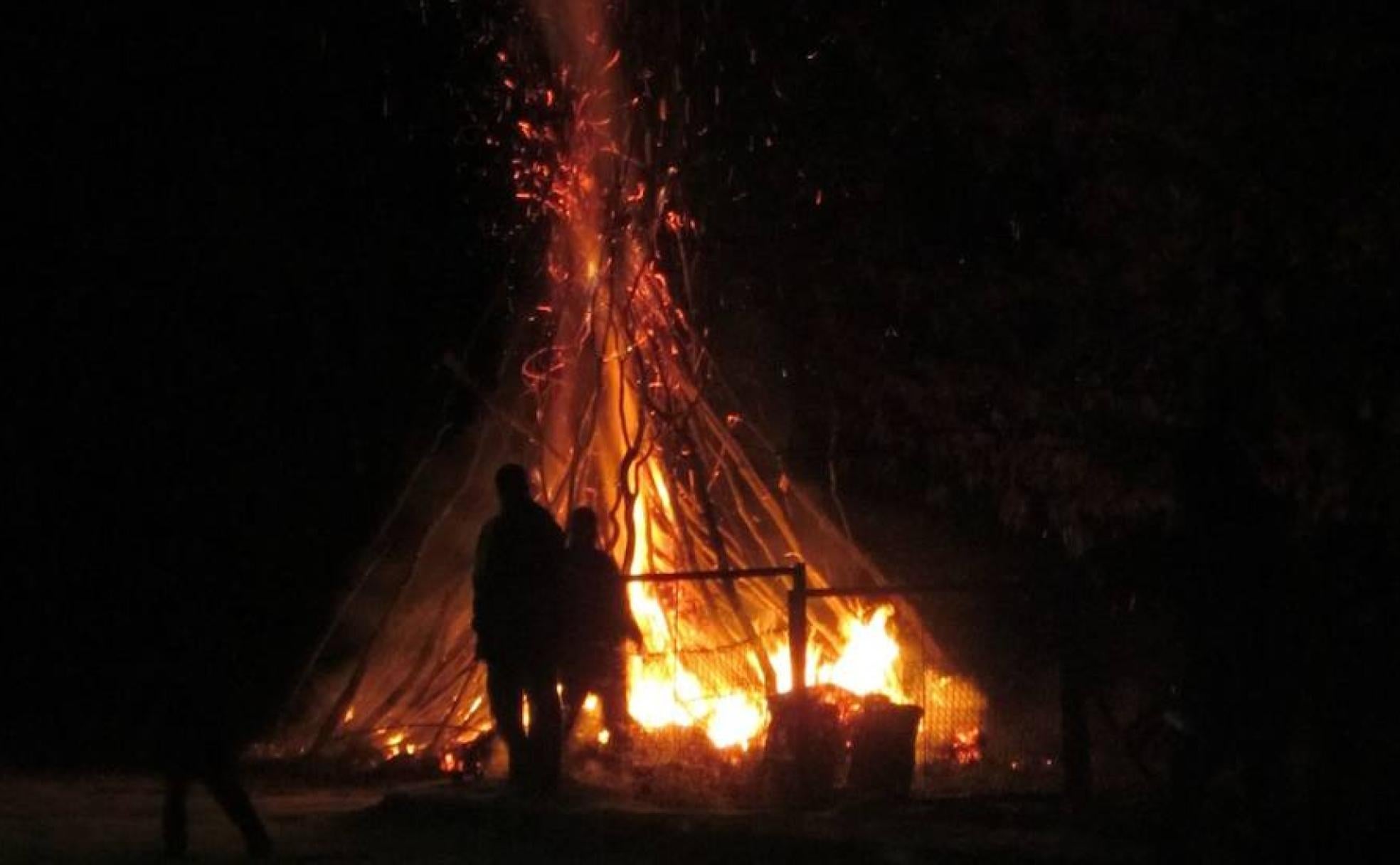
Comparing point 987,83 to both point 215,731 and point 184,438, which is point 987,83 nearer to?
point 215,731

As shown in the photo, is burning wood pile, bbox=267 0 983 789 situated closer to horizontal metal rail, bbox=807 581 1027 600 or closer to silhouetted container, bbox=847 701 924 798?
silhouetted container, bbox=847 701 924 798

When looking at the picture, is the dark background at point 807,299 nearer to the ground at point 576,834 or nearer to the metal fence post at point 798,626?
the ground at point 576,834

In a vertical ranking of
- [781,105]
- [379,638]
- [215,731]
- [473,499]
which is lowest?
[215,731]

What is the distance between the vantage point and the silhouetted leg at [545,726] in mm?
13414

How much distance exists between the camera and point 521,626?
13391 millimetres

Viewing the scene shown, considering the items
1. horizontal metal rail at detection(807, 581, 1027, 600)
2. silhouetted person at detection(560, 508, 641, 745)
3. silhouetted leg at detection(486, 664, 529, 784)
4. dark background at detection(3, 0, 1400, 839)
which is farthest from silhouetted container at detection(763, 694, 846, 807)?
silhouetted person at detection(560, 508, 641, 745)

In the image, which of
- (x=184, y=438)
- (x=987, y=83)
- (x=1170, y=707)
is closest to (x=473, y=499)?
(x=987, y=83)

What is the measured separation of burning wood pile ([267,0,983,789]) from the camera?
664 inches

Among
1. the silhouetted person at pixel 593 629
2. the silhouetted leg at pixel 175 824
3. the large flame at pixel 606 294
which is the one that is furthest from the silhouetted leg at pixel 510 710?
the large flame at pixel 606 294

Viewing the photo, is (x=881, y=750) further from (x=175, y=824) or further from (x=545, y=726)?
(x=175, y=824)

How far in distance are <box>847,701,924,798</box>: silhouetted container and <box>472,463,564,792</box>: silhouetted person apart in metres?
1.86

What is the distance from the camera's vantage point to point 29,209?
2383cm

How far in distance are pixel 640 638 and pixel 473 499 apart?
405 centimetres

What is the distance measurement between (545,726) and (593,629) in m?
1.24
